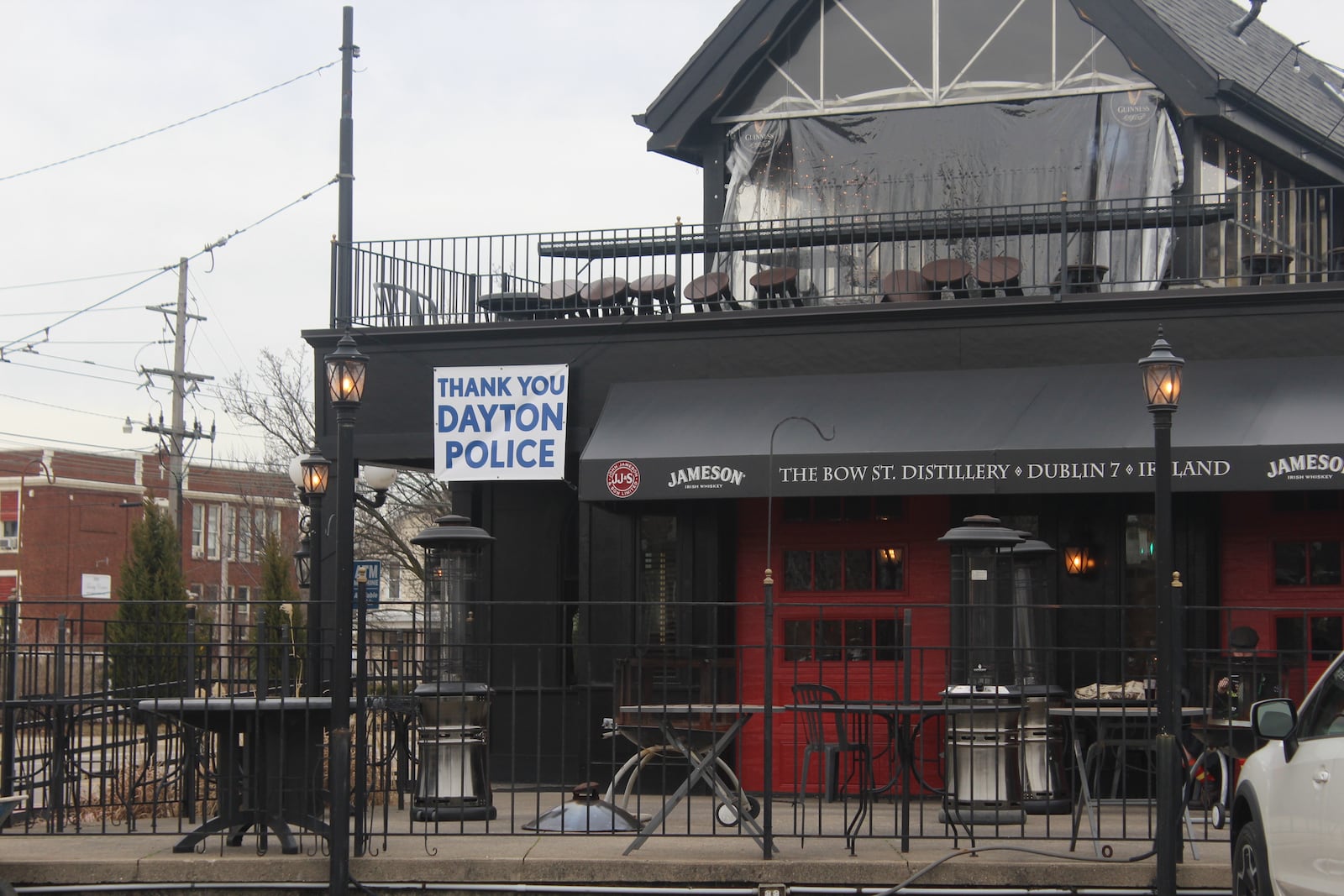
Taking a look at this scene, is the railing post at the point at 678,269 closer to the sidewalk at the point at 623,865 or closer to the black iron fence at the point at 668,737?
the black iron fence at the point at 668,737

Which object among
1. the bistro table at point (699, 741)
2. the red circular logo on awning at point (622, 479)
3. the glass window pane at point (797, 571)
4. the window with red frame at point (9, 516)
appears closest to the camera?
the bistro table at point (699, 741)

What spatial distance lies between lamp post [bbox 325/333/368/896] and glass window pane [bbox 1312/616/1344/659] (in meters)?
8.09

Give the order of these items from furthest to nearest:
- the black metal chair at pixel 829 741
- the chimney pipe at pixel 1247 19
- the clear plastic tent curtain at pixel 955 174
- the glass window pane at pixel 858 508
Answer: the chimney pipe at pixel 1247 19 → the clear plastic tent curtain at pixel 955 174 → the glass window pane at pixel 858 508 → the black metal chair at pixel 829 741

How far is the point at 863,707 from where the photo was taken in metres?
9.28

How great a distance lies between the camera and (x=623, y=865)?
8.67 metres

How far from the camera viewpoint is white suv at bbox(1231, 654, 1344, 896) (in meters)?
6.30

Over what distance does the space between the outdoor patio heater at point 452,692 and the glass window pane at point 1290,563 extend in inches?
261

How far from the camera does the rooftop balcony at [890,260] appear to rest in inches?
551

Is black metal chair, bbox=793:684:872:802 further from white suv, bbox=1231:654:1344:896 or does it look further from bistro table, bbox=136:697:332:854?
white suv, bbox=1231:654:1344:896

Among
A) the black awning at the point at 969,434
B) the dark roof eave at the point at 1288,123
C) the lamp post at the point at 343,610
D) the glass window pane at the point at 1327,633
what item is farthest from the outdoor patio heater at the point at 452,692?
the dark roof eave at the point at 1288,123

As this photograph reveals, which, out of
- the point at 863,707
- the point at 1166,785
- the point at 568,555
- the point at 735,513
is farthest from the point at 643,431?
the point at 1166,785

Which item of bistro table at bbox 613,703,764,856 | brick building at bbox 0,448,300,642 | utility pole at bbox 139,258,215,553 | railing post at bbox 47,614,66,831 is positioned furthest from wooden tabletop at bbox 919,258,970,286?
brick building at bbox 0,448,300,642

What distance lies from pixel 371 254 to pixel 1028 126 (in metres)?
6.68

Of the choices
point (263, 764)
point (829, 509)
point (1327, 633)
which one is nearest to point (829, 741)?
point (829, 509)
